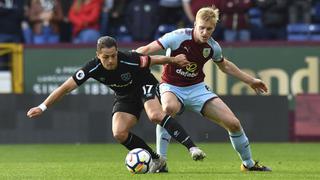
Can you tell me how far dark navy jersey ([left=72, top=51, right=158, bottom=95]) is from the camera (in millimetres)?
12047

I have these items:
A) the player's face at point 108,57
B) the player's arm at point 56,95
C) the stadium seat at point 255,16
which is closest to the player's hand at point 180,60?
the player's face at point 108,57

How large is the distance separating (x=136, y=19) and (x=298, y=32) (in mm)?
3485

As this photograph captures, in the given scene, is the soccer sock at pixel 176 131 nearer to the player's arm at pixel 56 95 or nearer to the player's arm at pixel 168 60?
the player's arm at pixel 168 60

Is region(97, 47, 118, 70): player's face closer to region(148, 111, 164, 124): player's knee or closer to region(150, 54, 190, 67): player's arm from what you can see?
region(150, 54, 190, 67): player's arm

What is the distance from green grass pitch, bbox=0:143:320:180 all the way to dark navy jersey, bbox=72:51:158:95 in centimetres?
113

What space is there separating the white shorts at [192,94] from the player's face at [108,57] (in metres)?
1.05

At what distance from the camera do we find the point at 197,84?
12.8 meters

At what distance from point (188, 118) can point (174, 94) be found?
6.63 meters

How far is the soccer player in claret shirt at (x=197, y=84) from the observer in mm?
12281

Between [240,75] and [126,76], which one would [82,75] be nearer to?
[126,76]

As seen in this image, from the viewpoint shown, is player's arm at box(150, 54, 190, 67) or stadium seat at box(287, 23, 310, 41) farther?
stadium seat at box(287, 23, 310, 41)

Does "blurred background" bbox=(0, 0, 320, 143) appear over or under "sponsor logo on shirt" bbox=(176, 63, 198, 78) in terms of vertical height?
under

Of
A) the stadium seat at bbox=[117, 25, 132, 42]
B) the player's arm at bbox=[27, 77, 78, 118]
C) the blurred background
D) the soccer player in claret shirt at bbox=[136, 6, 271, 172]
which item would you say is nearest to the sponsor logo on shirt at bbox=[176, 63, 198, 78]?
the soccer player in claret shirt at bbox=[136, 6, 271, 172]

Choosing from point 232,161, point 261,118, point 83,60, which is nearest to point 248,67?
point 261,118
